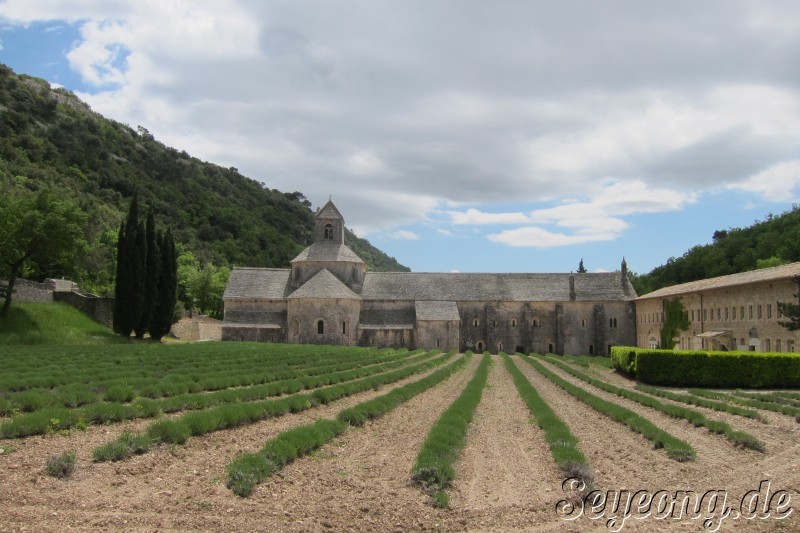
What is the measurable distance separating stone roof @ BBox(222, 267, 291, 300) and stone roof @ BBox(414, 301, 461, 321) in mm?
13807

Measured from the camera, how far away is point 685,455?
1324 cm

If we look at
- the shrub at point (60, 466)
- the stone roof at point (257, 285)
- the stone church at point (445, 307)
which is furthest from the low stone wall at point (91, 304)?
the shrub at point (60, 466)

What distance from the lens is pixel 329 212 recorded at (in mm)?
70438

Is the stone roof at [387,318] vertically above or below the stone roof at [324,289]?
below

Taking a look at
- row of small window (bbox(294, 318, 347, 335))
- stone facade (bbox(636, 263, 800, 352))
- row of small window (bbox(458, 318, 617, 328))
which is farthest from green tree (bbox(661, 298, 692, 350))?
row of small window (bbox(294, 318, 347, 335))

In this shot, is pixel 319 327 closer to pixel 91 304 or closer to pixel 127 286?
pixel 127 286

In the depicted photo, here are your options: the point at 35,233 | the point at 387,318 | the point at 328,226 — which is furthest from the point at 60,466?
the point at 328,226

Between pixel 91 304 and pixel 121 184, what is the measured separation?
73080 millimetres

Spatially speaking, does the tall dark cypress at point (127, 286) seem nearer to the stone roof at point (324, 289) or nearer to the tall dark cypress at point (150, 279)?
the tall dark cypress at point (150, 279)

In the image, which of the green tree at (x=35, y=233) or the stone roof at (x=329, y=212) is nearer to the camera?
the green tree at (x=35, y=233)

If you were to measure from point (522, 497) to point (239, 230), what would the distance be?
130 metres

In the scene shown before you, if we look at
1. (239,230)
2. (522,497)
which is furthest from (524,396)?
(239,230)

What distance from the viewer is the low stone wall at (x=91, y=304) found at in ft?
169

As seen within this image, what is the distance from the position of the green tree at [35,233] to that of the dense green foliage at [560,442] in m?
36.3
